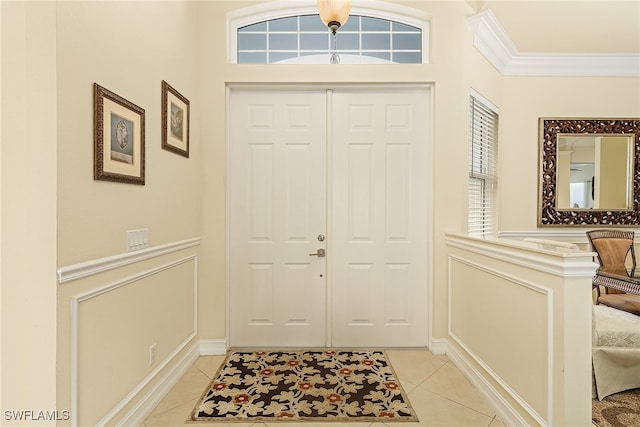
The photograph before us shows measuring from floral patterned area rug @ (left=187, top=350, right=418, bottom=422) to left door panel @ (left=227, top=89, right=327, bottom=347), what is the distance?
30 cm

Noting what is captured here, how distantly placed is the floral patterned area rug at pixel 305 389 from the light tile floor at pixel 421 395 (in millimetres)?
62

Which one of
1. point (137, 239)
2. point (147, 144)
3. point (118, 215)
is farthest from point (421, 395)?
point (147, 144)

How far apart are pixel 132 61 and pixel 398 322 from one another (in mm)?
2870

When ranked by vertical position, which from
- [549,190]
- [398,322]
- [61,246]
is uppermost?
[549,190]

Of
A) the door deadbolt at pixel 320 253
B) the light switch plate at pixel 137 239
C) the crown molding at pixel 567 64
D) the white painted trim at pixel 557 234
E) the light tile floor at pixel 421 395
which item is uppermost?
the crown molding at pixel 567 64

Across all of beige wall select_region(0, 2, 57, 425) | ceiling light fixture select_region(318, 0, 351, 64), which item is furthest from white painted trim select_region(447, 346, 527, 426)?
ceiling light fixture select_region(318, 0, 351, 64)

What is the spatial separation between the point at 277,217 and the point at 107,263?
5.00ft

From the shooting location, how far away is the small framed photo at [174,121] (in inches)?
90.7

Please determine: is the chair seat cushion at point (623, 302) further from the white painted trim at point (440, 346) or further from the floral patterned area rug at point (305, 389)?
the floral patterned area rug at point (305, 389)

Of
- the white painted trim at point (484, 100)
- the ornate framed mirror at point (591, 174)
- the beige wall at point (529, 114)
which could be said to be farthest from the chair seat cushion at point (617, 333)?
the white painted trim at point (484, 100)

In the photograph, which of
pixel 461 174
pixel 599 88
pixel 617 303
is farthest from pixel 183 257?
pixel 599 88

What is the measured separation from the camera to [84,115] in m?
1.54

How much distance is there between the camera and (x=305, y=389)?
2350 millimetres

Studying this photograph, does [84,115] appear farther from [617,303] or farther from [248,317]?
[617,303]
